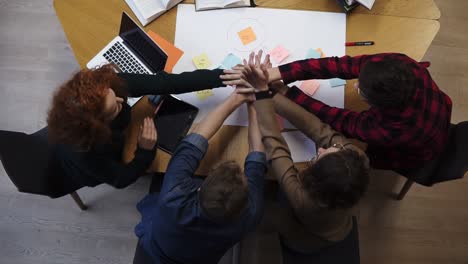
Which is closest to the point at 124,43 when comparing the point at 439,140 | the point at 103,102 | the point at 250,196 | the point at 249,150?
the point at 103,102

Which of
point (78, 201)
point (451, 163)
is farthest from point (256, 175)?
point (78, 201)

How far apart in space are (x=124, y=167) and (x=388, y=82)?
3.56ft

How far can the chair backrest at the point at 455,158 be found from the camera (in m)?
1.59

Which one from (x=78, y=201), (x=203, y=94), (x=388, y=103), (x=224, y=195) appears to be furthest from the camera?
(x=78, y=201)

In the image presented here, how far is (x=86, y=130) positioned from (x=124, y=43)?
522 mm

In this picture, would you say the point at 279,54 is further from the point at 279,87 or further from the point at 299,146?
the point at 299,146

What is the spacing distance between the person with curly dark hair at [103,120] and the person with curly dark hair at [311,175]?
0.78ft

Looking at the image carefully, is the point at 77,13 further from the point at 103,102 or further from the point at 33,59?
the point at 33,59

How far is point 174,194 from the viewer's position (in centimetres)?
136

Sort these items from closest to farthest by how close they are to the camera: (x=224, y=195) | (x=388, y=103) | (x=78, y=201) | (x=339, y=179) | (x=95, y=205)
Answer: (x=224, y=195), (x=339, y=179), (x=388, y=103), (x=78, y=201), (x=95, y=205)

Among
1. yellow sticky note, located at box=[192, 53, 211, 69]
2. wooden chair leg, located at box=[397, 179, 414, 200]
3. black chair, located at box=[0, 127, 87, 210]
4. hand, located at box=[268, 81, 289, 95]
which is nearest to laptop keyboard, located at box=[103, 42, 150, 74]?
yellow sticky note, located at box=[192, 53, 211, 69]

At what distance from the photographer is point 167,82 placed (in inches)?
62.1

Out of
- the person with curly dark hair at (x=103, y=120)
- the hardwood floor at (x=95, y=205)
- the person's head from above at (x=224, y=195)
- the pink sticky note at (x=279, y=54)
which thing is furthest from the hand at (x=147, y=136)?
the hardwood floor at (x=95, y=205)

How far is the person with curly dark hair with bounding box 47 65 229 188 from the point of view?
1326 mm
